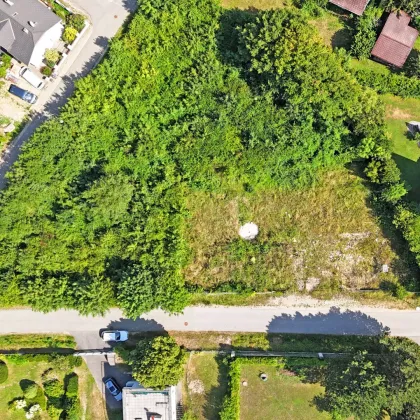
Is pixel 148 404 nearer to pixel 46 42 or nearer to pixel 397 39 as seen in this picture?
pixel 46 42

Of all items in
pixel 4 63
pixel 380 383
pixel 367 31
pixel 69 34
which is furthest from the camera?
pixel 4 63

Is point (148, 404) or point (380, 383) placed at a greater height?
point (380, 383)

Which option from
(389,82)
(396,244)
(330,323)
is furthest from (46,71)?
(396,244)

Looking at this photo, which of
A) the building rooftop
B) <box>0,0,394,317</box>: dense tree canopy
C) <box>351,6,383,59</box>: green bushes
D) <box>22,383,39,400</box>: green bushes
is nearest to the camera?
the building rooftop

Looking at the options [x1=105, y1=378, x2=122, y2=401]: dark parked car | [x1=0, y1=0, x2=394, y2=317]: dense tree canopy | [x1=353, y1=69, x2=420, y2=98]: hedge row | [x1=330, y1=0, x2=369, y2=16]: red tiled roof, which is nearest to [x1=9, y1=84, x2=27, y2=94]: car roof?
[x1=0, y1=0, x2=394, y2=317]: dense tree canopy

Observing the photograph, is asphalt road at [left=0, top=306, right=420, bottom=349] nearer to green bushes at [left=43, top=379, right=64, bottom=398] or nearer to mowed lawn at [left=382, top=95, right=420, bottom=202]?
green bushes at [left=43, top=379, right=64, bottom=398]

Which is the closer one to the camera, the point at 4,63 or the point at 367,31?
the point at 367,31
